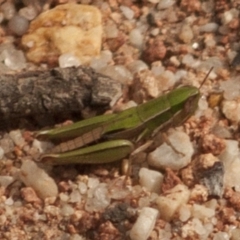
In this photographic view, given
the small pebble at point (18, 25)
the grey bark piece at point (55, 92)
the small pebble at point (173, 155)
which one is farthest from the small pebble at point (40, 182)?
the small pebble at point (18, 25)

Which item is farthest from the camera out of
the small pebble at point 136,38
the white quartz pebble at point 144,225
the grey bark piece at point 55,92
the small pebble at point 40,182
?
the small pebble at point 136,38

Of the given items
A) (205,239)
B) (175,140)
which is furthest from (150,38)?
(205,239)

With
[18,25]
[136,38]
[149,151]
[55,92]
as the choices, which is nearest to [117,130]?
[149,151]

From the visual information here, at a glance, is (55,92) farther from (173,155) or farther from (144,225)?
(144,225)

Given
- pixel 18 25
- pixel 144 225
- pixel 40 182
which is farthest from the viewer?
pixel 18 25

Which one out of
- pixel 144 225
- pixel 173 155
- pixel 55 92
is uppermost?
pixel 55 92

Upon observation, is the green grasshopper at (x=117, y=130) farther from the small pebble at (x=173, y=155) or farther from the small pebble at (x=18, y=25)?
the small pebble at (x=18, y=25)
